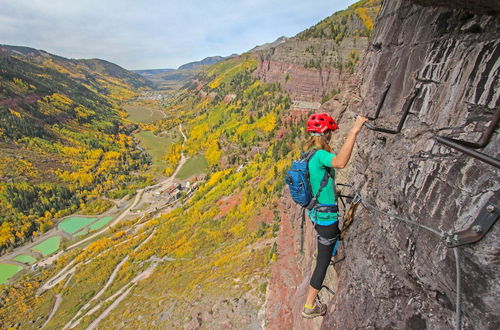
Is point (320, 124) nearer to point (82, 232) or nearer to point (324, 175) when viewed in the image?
point (324, 175)

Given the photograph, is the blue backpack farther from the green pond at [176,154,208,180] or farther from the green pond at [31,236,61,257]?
the green pond at [176,154,208,180]

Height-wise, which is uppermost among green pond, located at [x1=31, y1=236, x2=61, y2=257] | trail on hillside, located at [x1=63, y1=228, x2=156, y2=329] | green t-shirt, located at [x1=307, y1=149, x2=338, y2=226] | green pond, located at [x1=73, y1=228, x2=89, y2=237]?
green t-shirt, located at [x1=307, y1=149, x2=338, y2=226]

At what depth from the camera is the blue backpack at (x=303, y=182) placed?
5168 millimetres

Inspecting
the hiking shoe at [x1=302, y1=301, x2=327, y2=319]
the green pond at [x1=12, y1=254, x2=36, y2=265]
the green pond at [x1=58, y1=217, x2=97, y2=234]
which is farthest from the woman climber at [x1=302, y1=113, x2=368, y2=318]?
the green pond at [x1=58, y1=217, x2=97, y2=234]

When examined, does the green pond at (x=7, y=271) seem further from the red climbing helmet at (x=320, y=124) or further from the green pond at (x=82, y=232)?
the red climbing helmet at (x=320, y=124)

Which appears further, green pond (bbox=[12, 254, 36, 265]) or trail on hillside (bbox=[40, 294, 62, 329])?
green pond (bbox=[12, 254, 36, 265])

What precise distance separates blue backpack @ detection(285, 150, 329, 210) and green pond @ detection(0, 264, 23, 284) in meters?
108

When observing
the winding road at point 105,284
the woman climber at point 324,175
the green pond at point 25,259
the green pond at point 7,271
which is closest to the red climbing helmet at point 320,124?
the woman climber at point 324,175

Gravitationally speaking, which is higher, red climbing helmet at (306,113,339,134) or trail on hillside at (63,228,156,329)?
red climbing helmet at (306,113,339,134)

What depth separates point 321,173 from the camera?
520 centimetres

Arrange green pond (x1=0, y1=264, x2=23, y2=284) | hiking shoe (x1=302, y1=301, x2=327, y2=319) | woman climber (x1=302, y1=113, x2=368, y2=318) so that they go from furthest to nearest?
green pond (x1=0, y1=264, x2=23, y2=284)
hiking shoe (x1=302, y1=301, x2=327, y2=319)
woman climber (x1=302, y1=113, x2=368, y2=318)

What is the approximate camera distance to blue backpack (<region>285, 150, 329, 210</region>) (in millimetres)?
5168

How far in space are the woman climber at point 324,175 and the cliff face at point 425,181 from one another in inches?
31.2

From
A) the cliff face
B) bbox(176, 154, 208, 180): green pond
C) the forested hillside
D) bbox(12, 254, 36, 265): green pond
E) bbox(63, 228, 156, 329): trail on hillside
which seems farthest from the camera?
bbox(176, 154, 208, 180): green pond
